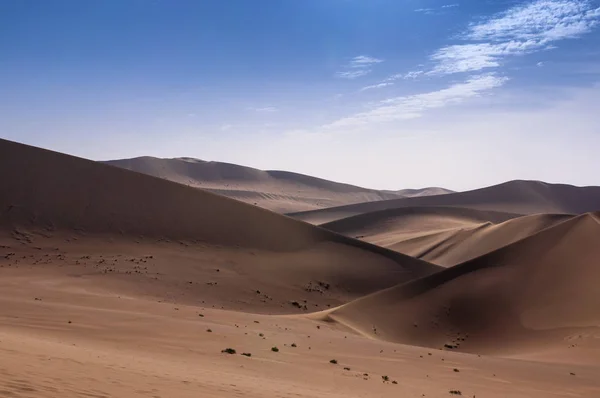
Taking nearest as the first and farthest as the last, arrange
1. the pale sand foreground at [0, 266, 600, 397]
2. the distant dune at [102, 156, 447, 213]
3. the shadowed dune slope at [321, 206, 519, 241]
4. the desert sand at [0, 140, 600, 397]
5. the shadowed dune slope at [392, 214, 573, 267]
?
1. the pale sand foreground at [0, 266, 600, 397]
2. the desert sand at [0, 140, 600, 397]
3. the shadowed dune slope at [392, 214, 573, 267]
4. the shadowed dune slope at [321, 206, 519, 241]
5. the distant dune at [102, 156, 447, 213]

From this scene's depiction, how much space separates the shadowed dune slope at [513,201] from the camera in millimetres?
116188

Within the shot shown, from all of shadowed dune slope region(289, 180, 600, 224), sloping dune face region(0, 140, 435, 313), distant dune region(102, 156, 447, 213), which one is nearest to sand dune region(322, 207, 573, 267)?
sloping dune face region(0, 140, 435, 313)

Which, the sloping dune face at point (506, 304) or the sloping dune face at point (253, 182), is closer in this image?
the sloping dune face at point (506, 304)

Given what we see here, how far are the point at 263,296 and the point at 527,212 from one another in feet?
309

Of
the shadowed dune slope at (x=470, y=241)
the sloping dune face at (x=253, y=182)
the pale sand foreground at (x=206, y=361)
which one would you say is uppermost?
the sloping dune face at (x=253, y=182)

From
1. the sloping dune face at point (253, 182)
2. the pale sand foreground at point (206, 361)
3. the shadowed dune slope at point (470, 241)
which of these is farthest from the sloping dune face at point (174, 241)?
the sloping dune face at point (253, 182)

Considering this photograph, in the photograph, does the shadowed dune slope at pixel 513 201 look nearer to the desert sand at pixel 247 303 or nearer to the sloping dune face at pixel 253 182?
the sloping dune face at pixel 253 182

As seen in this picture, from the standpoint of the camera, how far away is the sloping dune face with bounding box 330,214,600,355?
22.2m

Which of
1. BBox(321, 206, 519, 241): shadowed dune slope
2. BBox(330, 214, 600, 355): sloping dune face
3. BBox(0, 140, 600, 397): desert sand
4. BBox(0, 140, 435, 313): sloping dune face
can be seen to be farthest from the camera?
BBox(321, 206, 519, 241): shadowed dune slope

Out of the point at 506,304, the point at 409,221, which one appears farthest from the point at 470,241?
the point at 506,304

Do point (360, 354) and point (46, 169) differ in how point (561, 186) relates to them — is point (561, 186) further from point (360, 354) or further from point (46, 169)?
point (360, 354)

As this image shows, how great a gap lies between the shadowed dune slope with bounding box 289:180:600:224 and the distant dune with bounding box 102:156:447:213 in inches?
1184

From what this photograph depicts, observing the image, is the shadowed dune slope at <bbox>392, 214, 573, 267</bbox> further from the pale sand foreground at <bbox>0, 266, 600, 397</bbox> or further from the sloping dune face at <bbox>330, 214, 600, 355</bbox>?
the pale sand foreground at <bbox>0, 266, 600, 397</bbox>

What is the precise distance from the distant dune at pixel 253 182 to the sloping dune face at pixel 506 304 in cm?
12086
